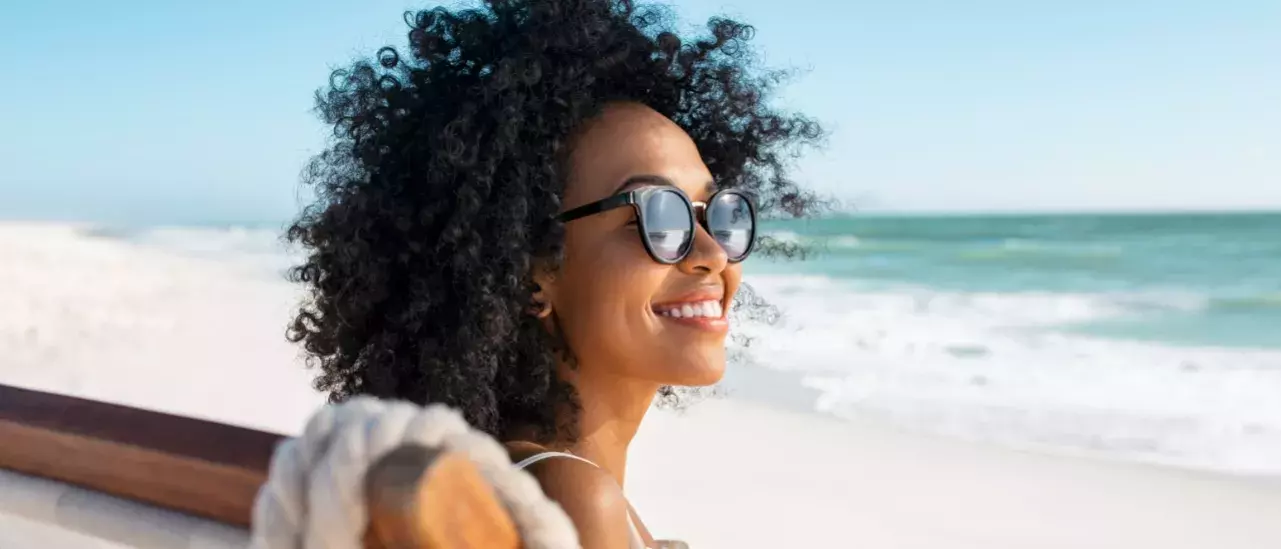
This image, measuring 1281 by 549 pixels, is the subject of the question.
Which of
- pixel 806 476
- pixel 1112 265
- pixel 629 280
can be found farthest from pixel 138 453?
pixel 1112 265

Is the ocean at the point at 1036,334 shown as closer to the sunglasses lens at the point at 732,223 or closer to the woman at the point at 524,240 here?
the sunglasses lens at the point at 732,223

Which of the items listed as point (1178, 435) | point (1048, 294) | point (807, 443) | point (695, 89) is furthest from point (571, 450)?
Result: point (1048, 294)

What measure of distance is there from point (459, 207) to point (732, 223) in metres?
0.55

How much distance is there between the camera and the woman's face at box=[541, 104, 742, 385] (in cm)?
194

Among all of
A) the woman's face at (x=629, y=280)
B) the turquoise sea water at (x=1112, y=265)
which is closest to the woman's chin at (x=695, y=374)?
the woman's face at (x=629, y=280)

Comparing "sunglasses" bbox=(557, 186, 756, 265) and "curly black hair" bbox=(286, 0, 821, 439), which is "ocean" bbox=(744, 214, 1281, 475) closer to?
"sunglasses" bbox=(557, 186, 756, 265)

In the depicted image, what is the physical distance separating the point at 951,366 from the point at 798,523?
576 centimetres

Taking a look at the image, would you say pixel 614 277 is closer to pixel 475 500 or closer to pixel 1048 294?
pixel 475 500

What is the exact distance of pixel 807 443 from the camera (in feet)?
21.0

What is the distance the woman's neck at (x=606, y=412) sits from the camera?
2.01 meters

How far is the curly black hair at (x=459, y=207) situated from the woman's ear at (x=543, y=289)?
2cm

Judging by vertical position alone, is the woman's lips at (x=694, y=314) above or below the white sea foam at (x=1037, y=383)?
above

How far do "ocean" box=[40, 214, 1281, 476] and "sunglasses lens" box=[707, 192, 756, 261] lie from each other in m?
1.13

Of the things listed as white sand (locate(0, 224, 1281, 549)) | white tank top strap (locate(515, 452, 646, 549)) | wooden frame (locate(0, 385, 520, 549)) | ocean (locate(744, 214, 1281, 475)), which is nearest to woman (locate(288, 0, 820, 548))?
white tank top strap (locate(515, 452, 646, 549))
